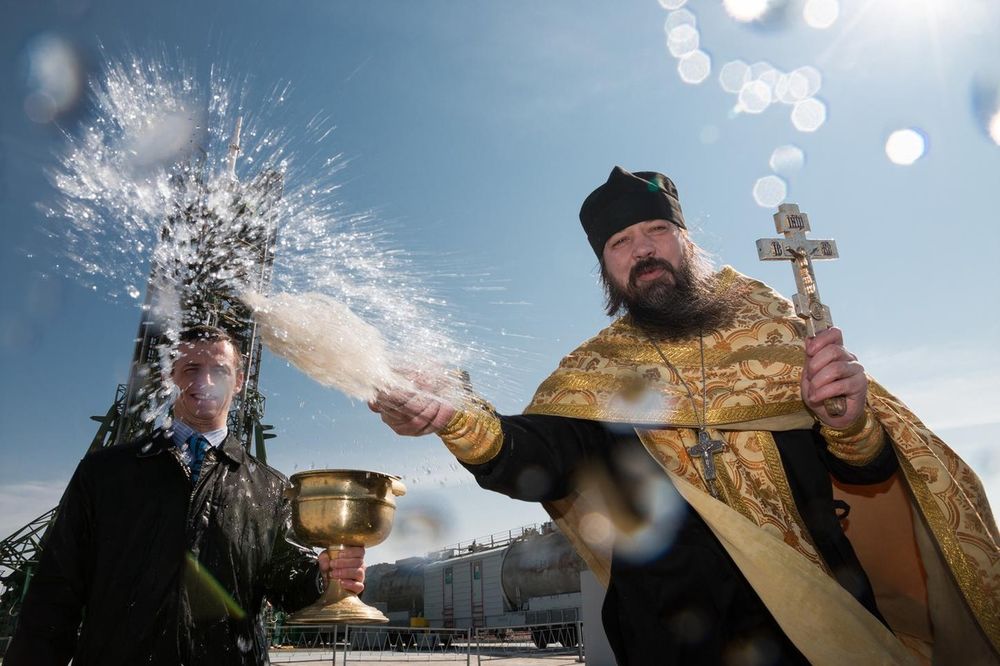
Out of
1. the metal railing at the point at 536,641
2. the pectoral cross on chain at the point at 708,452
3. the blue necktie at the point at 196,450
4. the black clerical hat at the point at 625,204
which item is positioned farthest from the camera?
the metal railing at the point at 536,641

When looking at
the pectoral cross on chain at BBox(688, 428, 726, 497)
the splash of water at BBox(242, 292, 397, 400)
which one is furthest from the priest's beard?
the splash of water at BBox(242, 292, 397, 400)

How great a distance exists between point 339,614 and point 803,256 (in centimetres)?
228

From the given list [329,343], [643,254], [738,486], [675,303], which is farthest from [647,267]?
[329,343]

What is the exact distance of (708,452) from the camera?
274 centimetres

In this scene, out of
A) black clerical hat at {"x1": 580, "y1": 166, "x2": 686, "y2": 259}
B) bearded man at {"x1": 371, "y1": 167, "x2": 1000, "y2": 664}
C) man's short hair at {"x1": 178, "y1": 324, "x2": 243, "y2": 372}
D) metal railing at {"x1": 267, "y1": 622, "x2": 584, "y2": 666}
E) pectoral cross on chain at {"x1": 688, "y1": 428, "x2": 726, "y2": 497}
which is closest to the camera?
bearded man at {"x1": 371, "y1": 167, "x2": 1000, "y2": 664}

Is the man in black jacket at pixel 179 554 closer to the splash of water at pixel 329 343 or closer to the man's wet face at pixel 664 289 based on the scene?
the splash of water at pixel 329 343

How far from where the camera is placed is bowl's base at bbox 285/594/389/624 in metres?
2.38

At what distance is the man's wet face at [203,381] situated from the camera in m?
2.91

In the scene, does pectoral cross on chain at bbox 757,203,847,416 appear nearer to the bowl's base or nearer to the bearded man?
the bearded man

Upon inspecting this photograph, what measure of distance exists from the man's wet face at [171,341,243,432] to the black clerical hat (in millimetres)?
2025

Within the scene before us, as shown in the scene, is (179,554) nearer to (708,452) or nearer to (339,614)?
(339,614)

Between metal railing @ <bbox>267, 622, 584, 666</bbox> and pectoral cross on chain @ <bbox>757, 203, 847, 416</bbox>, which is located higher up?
pectoral cross on chain @ <bbox>757, 203, 847, 416</bbox>

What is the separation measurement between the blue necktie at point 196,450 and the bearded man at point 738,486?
3.95 feet

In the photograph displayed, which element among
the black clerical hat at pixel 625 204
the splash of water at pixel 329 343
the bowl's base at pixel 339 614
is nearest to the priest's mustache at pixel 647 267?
the black clerical hat at pixel 625 204
